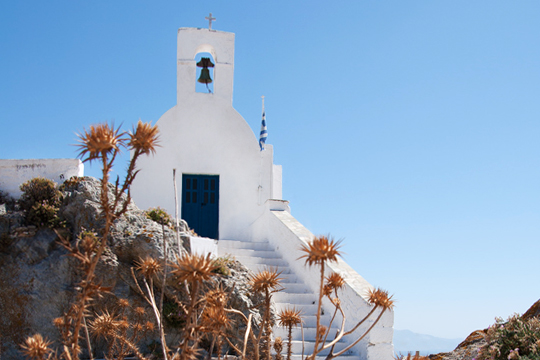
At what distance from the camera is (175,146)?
1430 centimetres

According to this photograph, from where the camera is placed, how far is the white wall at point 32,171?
38.7 ft

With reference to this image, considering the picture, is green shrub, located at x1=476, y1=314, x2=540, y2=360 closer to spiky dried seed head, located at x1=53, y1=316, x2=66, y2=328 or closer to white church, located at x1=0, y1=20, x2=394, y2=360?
spiky dried seed head, located at x1=53, y1=316, x2=66, y2=328

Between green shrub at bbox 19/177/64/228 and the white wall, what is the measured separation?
2.62 feet

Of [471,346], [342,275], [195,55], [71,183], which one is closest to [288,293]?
[342,275]

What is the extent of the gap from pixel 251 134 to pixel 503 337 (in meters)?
10.3

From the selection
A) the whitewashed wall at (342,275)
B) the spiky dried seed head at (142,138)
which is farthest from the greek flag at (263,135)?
the spiky dried seed head at (142,138)

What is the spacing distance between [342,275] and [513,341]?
3.97 m

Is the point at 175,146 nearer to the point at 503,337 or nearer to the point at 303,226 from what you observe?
the point at 303,226

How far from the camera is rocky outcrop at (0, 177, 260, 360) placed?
8656 millimetres

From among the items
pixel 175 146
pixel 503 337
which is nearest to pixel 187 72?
pixel 175 146

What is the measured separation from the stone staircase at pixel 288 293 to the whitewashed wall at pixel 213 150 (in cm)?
155

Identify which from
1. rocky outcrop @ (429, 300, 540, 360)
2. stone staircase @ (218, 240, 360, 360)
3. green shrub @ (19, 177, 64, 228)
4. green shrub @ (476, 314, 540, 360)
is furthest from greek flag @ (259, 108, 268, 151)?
green shrub @ (476, 314, 540, 360)

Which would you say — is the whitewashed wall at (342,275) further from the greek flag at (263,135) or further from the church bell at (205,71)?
the church bell at (205,71)

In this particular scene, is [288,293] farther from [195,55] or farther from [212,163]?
[195,55]
